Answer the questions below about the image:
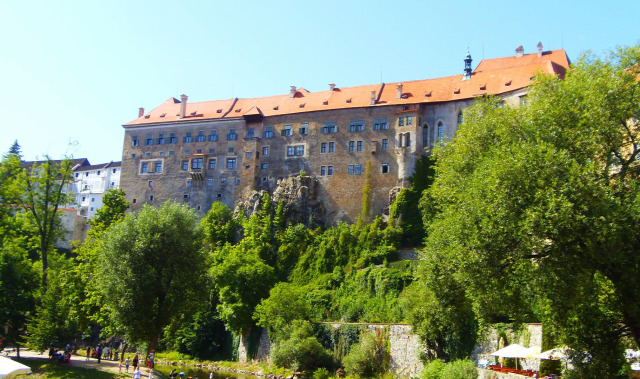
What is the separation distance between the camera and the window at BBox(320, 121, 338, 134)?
6100 centimetres

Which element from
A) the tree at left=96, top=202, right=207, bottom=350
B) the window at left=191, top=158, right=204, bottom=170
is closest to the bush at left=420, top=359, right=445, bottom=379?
the tree at left=96, top=202, right=207, bottom=350

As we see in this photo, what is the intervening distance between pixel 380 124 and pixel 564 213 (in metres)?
42.2

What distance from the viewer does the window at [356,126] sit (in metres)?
59.8

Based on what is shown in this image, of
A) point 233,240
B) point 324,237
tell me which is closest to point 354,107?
point 324,237

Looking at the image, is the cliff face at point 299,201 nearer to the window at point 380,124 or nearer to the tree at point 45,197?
the window at point 380,124

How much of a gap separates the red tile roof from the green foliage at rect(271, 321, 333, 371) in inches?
1092

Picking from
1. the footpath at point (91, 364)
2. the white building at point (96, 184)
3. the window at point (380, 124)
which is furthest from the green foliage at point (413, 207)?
the white building at point (96, 184)

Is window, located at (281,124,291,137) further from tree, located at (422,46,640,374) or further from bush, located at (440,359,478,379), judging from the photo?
tree, located at (422,46,640,374)

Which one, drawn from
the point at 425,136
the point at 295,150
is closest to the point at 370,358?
the point at 425,136

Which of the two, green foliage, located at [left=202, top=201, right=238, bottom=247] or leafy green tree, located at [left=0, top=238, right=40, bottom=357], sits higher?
green foliage, located at [left=202, top=201, right=238, bottom=247]

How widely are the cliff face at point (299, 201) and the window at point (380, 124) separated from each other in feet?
25.8

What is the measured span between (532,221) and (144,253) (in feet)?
66.6

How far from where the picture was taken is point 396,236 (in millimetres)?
51938

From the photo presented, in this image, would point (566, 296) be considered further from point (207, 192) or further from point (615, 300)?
point (207, 192)
